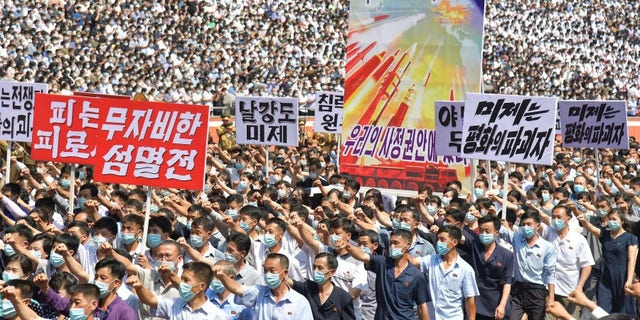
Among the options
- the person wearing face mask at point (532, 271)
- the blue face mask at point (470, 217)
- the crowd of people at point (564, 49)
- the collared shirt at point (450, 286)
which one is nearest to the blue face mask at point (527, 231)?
the person wearing face mask at point (532, 271)

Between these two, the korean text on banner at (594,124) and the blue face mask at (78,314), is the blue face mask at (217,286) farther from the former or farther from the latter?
the korean text on banner at (594,124)

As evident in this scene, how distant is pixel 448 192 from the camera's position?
13305 mm

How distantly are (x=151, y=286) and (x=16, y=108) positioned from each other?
6185 mm

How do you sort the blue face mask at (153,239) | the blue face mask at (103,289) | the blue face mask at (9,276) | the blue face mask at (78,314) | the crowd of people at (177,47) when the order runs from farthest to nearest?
1. the crowd of people at (177,47)
2. the blue face mask at (153,239)
3. the blue face mask at (9,276)
4. the blue face mask at (103,289)
5. the blue face mask at (78,314)

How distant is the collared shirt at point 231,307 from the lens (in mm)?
7863

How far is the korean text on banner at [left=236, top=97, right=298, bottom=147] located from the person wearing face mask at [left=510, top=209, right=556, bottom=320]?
19.6ft

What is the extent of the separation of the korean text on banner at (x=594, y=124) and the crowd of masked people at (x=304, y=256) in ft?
6.77

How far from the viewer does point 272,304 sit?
7836 millimetres

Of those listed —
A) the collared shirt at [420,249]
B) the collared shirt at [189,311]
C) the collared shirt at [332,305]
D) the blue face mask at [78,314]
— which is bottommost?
the collared shirt at [420,249]

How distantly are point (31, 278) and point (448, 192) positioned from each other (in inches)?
235

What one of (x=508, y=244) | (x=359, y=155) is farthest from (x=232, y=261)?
(x=359, y=155)

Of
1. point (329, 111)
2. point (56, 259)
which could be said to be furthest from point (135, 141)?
point (329, 111)

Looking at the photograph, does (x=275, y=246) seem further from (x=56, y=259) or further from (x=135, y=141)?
(x=135, y=141)

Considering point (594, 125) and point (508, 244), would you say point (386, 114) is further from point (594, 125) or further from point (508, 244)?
point (508, 244)
